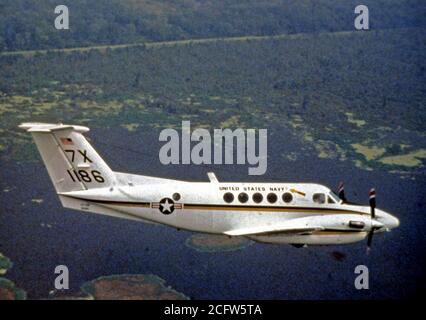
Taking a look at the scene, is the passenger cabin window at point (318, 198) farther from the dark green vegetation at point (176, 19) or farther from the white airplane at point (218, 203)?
the dark green vegetation at point (176, 19)

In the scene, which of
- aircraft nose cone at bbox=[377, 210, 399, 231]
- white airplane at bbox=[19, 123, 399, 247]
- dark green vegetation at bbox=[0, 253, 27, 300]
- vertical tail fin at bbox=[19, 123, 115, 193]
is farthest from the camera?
dark green vegetation at bbox=[0, 253, 27, 300]

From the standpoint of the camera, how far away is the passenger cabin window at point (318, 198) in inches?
1534

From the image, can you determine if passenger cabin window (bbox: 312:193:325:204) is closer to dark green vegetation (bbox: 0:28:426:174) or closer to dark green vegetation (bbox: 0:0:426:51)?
dark green vegetation (bbox: 0:28:426:174)

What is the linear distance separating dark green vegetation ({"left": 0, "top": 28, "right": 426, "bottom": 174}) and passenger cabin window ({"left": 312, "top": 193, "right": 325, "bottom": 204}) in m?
19.2

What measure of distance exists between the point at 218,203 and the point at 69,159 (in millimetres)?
8105

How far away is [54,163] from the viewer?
39.4 meters

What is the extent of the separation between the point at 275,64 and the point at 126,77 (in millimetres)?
12336

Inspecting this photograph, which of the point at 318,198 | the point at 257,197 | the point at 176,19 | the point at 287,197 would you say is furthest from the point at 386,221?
the point at 176,19

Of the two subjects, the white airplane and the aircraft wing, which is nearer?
the aircraft wing

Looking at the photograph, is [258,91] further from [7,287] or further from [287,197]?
[7,287]

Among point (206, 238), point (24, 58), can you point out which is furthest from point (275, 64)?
point (24, 58)

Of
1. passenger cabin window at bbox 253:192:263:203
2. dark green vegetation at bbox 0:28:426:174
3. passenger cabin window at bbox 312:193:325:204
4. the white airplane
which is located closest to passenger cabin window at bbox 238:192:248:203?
the white airplane

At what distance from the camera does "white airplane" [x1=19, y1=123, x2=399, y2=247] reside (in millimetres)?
38781

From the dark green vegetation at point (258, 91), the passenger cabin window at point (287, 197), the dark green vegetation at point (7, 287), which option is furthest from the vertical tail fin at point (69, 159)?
the dark green vegetation at point (258, 91)
